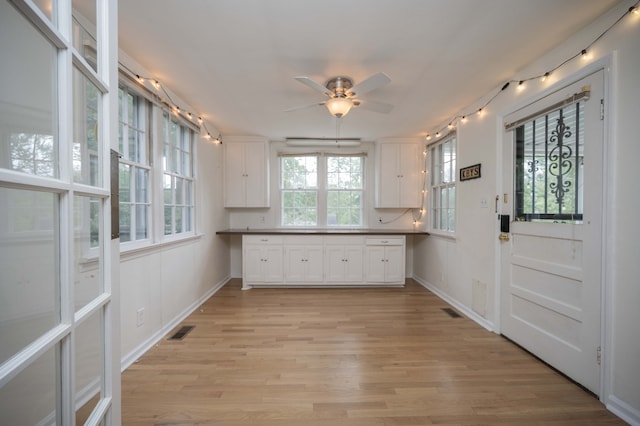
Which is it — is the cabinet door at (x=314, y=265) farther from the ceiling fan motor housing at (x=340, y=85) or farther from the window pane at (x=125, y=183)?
the window pane at (x=125, y=183)

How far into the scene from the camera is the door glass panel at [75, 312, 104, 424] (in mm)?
717

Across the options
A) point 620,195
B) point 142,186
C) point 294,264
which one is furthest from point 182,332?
point 620,195

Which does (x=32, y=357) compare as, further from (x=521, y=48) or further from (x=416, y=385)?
(x=521, y=48)

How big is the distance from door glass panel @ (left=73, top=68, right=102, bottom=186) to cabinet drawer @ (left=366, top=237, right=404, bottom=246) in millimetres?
3824

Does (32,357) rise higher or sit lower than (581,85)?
lower

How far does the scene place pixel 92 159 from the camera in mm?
825

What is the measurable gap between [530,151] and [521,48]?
2.82 feet

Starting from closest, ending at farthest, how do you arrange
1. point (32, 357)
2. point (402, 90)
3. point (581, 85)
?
point (32, 357)
point (581, 85)
point (402, 90)

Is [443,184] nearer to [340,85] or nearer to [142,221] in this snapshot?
[340,85]

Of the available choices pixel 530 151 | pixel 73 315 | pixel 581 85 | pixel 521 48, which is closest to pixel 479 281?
pixel 530 151

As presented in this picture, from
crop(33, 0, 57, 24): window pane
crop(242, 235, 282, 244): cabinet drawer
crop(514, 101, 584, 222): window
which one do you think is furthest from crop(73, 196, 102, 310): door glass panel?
crop(242, 235, 282, 244): cabinet drawer

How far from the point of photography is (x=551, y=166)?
2.14m

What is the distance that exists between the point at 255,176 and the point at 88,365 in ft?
13.0

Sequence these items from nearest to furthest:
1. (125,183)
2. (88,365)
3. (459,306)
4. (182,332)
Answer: (88,365)
(125,183)
(182,332)
(459,306)
